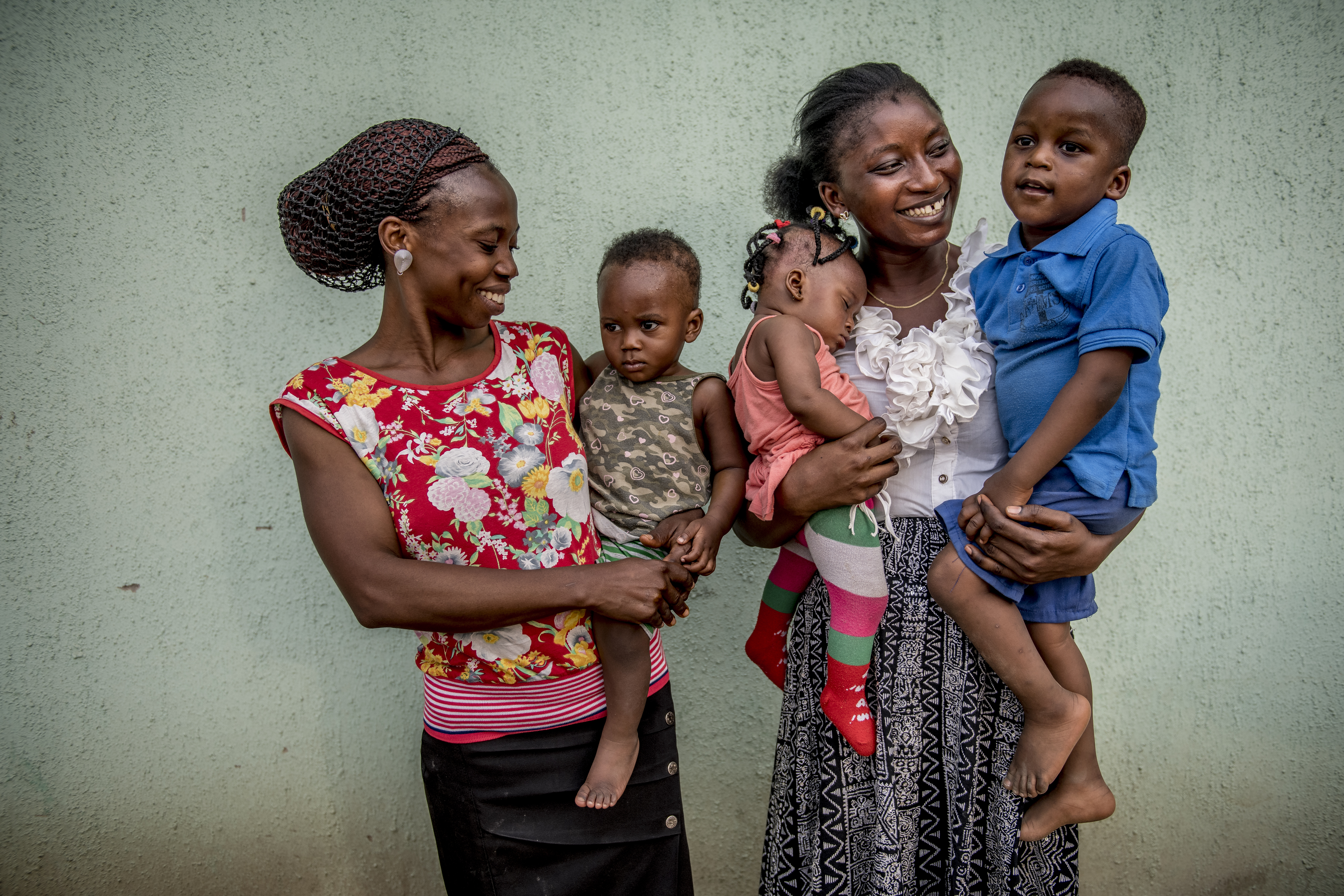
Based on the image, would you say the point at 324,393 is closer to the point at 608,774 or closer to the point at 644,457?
the point at 644,457

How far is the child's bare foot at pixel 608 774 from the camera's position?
1789 mm

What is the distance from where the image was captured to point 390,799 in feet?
8.81

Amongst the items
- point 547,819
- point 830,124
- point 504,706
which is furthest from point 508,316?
point 547,819

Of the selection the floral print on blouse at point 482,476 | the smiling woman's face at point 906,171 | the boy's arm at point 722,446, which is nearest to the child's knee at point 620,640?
the floral print on blouse at point 482,476

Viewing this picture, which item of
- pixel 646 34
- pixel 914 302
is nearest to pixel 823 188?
pixel 914 302

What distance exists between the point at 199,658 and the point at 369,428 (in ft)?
4.78

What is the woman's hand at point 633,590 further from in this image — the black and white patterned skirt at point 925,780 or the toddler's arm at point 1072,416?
the toddler's arm at point 1072,416

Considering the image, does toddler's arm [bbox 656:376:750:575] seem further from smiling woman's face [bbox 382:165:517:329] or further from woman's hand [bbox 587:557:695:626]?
smiling woman's face [bbox 382:165:517:329]

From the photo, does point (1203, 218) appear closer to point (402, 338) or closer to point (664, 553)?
point (664, 553)

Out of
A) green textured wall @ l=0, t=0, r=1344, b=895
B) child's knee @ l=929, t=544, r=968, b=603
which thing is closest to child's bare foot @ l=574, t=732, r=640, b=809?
child's knee @ l=929, t=544, r=968, b=603

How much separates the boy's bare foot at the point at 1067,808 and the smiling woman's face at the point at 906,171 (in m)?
1.30

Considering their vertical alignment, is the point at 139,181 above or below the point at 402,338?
above

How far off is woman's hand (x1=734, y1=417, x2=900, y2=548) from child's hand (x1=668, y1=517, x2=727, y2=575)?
0.63 ft

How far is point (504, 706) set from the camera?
1790 millimetres
